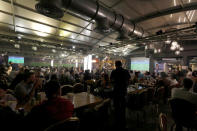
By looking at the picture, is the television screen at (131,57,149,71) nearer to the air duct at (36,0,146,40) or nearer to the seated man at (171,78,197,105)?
the air duct at (36,0,146,40)

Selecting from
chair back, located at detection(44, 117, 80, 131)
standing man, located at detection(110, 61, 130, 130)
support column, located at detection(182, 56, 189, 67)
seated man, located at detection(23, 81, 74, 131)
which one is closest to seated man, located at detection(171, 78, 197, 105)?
standing man, located at detection(110, 61, 130, 130)

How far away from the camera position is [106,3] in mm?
3789

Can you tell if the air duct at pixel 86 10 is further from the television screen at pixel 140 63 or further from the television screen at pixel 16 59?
the television screen at pixel 16 59

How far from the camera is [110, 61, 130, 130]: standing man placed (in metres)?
2.63

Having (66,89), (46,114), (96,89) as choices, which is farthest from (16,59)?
(46,114)

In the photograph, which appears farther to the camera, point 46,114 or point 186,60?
point 186,60

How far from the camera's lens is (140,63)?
13.4m

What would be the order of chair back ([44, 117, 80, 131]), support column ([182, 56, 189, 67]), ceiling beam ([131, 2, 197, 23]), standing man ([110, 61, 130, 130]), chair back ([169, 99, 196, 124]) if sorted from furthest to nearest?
1. support column ([182, 56, 189, 67])
2. ceiling beam ([131, 2, 197, 23])
3. standing man ([110, 61, 130, 130])
4. chair back ([169, 99, 196, 124])
5. chair back ([44, 117, 80, 131])

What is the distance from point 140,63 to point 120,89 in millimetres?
12009

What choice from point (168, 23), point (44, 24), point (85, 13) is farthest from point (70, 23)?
point (168, 23)

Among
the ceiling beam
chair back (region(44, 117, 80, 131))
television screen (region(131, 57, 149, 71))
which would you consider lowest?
chair back (region(44, 117, 80, 131))

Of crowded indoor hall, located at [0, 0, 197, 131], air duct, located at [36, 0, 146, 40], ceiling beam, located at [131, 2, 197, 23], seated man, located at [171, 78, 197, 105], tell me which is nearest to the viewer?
crowded indoor hall, located at [0, 0, 197, 131]

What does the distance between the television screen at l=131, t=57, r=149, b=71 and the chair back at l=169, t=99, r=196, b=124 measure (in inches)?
459

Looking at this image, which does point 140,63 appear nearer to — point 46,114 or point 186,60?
point 186,60
